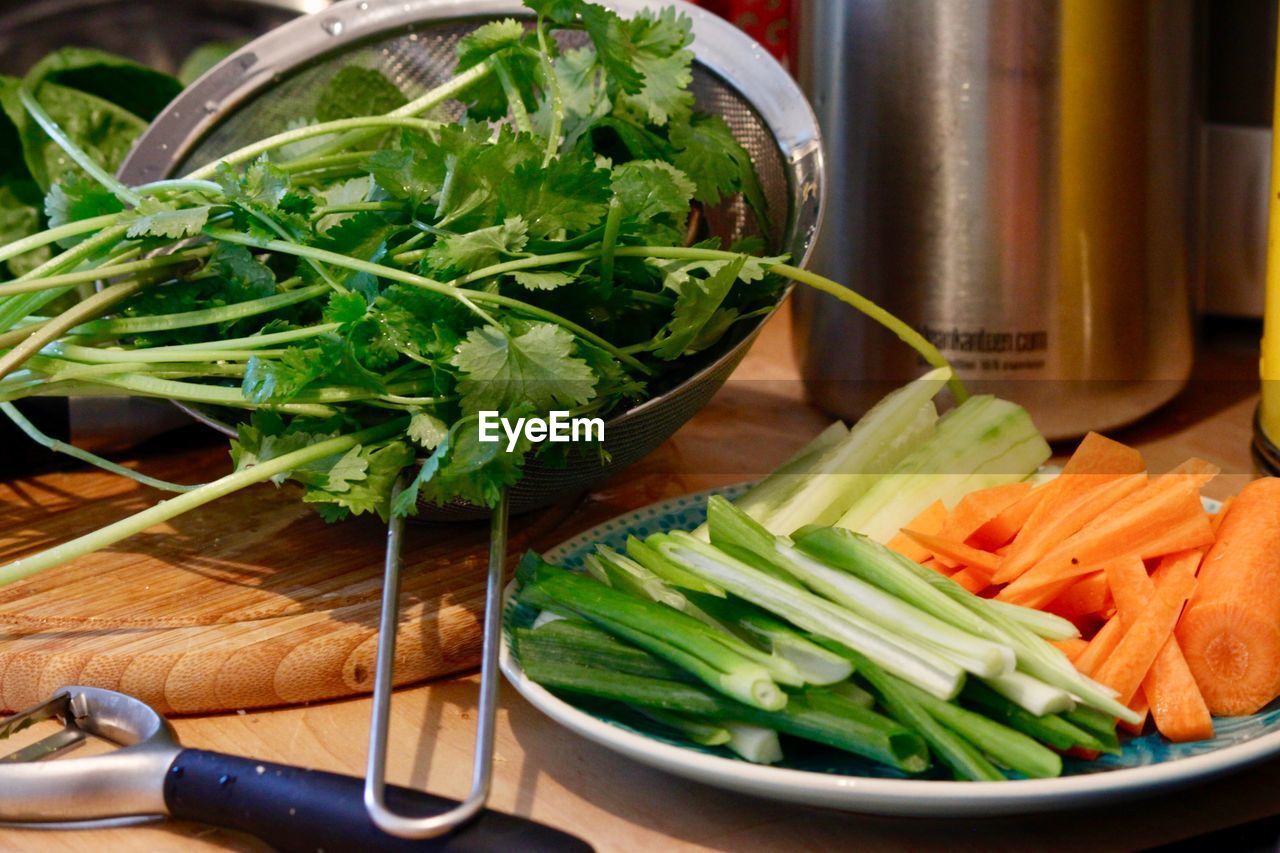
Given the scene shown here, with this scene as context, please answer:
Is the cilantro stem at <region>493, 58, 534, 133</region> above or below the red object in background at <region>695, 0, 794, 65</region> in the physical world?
below

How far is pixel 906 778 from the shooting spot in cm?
68

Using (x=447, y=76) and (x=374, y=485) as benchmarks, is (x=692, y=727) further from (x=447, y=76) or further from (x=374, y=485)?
(x=447, y=76)

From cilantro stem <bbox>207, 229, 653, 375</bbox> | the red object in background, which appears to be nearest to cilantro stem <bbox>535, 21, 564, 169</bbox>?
cilantro stem <bbox>207, 229, 653, 375</bbox>

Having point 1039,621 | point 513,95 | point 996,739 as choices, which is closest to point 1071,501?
point 1039,621

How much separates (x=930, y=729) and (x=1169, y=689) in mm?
152

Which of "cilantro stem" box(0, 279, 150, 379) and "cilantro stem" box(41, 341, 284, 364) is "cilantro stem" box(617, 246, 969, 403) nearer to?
"cilantro stem" box(41, 341, 284, 364)

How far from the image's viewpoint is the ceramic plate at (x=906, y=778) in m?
0.63

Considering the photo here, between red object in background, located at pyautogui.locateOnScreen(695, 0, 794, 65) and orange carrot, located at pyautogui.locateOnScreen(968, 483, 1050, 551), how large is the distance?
3.52 feet

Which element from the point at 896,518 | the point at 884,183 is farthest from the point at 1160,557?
the point at 884,183

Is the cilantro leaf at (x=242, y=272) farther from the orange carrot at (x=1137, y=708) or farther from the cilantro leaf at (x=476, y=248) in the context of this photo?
the orange carrot at (x=1137, y=708)

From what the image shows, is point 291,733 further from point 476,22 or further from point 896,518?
point 476,22

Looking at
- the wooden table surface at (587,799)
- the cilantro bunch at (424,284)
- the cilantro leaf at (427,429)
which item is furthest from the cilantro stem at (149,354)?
the wooden table surface at (587,799)

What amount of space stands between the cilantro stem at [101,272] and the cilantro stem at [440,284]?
0.08 meters

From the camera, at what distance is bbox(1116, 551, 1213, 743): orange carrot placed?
703 mm
